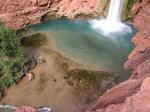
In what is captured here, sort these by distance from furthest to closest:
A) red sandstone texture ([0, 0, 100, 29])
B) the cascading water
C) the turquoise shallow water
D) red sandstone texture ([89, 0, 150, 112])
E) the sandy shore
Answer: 1. the cascading water
2. red sandstone texture ([0, 0, 100, 29])
3. the turquoise shallow water
4. the sandy shore
5. red sandstone texture ([89, 0, 150, 112])

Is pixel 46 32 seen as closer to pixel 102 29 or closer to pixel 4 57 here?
pixel 102 29

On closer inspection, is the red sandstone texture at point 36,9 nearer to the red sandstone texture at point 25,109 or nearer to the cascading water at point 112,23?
the cascading water at point 112,23

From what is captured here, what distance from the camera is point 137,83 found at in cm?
1537

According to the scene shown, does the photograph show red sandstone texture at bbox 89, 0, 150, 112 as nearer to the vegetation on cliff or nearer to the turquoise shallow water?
the turquoise shallow water

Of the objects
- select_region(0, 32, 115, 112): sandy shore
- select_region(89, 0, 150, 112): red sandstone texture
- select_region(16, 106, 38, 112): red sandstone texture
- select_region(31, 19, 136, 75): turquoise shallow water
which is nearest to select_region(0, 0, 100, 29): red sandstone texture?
select_region(31, 19, 136, 75): turquoise shallow water

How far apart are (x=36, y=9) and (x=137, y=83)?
12.3 metres

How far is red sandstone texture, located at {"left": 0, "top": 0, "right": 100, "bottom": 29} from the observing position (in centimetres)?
2417

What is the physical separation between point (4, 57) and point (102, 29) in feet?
28.1

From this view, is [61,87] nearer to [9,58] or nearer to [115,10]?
[9,58]

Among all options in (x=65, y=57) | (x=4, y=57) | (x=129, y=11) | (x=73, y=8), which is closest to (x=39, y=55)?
(x=65, y=57)

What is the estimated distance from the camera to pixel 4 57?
20.0m

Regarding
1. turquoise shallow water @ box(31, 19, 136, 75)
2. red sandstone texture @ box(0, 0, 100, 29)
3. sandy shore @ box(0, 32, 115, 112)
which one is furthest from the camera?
red sandstone texture @ box(0, 0, 100, 29)

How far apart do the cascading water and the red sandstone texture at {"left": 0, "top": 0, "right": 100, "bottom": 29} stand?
1.05 meters

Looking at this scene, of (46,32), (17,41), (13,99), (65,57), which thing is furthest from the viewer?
(46,32)
